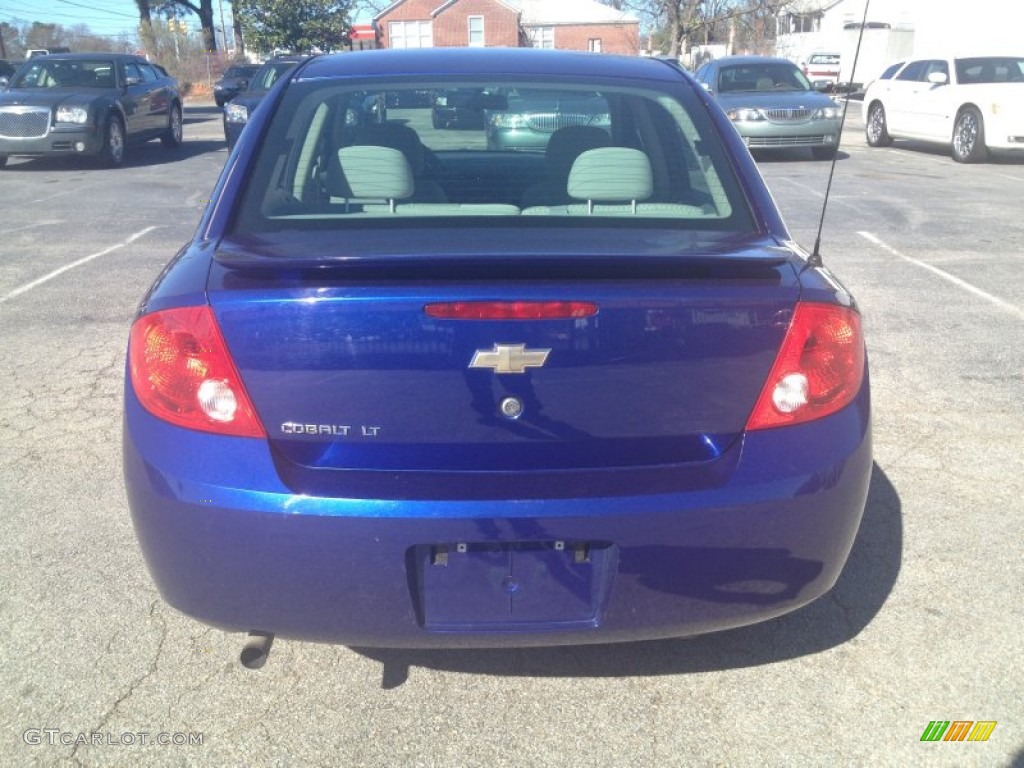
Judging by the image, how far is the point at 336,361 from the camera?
2146mm

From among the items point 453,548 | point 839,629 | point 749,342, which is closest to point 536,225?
point 749,342

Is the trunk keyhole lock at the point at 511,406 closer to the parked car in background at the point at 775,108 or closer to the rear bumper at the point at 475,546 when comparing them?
the rear bumper at the point at 475,546

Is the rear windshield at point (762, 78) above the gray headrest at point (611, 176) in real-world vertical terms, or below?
below

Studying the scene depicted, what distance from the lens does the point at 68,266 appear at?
779 cm

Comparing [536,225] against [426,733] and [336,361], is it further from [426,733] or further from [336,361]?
[426,733]

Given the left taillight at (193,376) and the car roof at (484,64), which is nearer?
the left taillight at (193,376)

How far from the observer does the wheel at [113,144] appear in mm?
14477

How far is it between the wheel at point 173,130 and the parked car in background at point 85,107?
0.02 meters

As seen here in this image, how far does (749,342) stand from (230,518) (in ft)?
4.10

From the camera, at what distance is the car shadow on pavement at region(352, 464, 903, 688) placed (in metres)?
2.75

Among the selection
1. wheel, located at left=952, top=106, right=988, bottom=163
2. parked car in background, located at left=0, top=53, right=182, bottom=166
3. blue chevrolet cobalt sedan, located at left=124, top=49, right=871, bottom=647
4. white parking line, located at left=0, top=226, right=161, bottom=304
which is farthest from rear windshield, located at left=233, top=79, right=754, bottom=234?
wheel, located at left=952, top=106, right=988, bottom=163

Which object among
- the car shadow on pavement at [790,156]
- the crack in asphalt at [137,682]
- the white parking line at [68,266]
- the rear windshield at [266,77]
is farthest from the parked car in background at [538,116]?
the rear windshield at [266,77]

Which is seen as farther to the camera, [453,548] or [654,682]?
[654,682]

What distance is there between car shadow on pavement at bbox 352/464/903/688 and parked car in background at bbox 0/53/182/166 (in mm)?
13239
